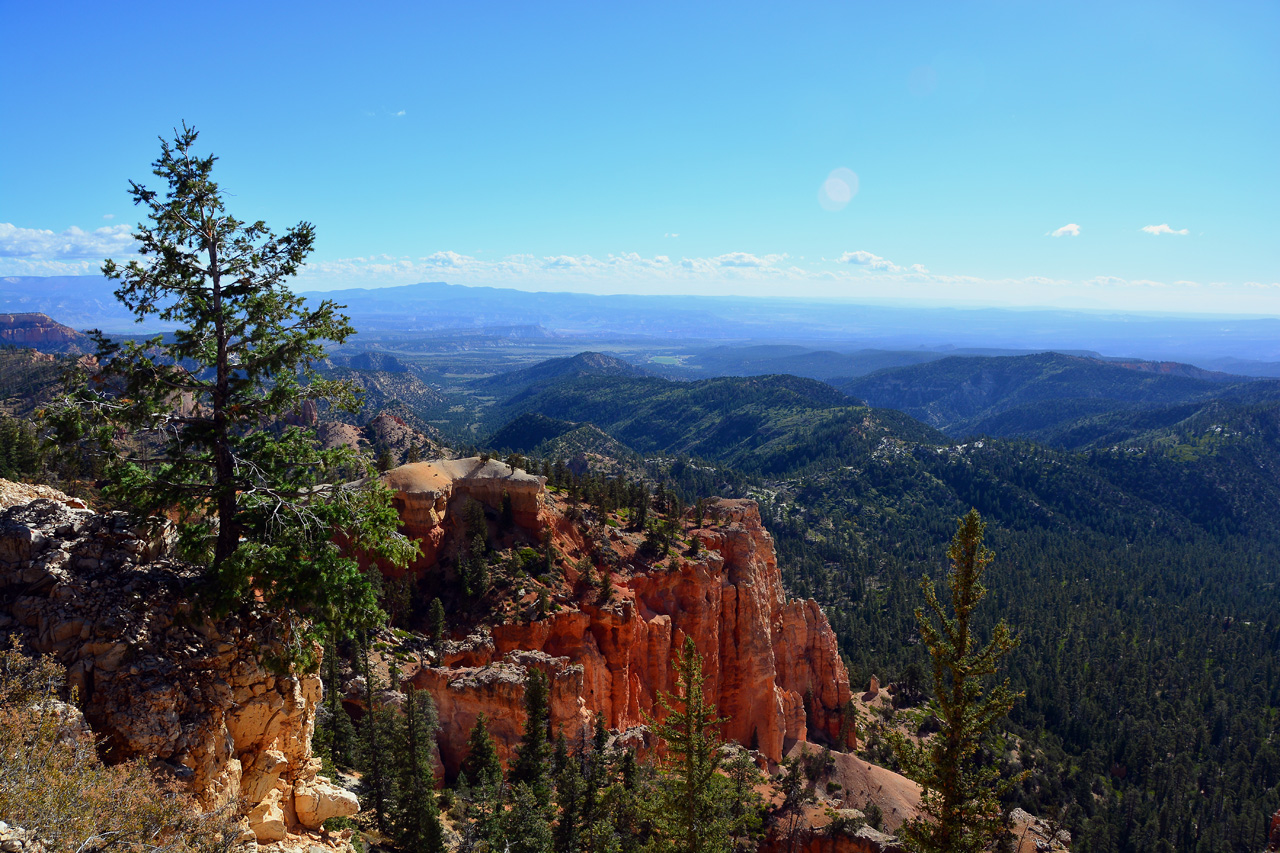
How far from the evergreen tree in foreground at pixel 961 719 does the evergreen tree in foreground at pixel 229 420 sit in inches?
485

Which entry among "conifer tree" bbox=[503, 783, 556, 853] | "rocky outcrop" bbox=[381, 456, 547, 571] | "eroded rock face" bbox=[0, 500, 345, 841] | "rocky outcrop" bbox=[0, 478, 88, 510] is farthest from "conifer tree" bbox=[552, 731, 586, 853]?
"rocky outcrop" bbox=[0, 478, 88, 510]

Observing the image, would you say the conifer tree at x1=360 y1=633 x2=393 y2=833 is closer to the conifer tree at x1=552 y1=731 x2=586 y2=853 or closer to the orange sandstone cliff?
the orange sandstone cliff

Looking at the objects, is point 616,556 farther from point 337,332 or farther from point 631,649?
point 337,332

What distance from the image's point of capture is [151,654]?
11180 mm

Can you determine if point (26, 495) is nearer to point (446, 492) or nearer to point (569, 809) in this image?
point (569, 809)

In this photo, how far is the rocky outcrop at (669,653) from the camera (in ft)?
119

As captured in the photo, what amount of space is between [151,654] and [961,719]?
51.9ft

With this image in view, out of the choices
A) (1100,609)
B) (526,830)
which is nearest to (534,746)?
(526,830)

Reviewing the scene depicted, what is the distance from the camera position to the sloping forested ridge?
7812cm

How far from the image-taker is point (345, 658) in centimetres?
3562

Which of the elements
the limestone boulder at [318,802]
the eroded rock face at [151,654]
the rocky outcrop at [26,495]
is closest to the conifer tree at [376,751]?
the limestone boulder at [318,802]

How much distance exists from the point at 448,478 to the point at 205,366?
114 ft

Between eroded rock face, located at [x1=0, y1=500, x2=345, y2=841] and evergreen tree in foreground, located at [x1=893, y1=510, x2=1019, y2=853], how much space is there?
1327 centimetres

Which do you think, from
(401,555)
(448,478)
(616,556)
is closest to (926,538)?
(616,556)
